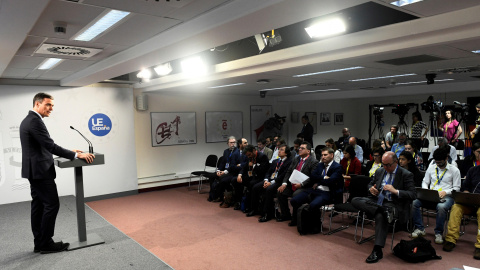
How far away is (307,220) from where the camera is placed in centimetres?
498

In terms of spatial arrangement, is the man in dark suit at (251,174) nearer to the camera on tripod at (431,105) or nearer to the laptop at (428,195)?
the laptop at (428,195)

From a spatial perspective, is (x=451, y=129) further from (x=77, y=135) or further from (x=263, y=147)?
(x=77, y=135)

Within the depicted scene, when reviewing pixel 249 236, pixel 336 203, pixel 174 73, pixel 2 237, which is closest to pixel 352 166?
pixel 336 203

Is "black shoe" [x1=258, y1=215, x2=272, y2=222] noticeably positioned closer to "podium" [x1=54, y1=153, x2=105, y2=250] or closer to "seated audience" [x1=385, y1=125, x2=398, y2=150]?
"podium" [x1=54, y1=153, x2=105, y2=250]

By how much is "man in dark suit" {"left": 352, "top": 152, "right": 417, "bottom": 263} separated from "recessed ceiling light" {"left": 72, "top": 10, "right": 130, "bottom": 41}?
139 inches

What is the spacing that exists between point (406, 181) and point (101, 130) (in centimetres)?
604

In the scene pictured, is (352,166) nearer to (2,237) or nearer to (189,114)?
(189,114)

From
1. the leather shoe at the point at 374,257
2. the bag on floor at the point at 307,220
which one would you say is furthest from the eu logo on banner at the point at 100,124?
the leather shoe at the point at 374,257

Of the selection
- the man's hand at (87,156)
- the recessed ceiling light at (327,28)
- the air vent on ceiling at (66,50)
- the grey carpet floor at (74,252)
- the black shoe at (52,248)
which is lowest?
the grey carpet floor at (74,252)

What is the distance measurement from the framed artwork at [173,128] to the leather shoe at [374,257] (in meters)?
5.85

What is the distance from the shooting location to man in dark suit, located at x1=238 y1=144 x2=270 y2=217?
6266 mm

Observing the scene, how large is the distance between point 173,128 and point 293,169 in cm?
404

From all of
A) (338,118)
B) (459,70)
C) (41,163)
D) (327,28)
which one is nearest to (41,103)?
(41,163)

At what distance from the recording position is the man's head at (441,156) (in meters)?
4.53
